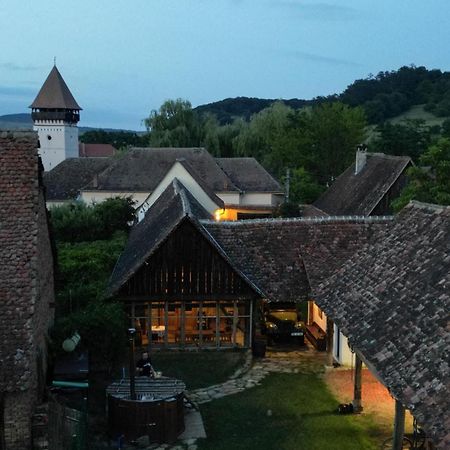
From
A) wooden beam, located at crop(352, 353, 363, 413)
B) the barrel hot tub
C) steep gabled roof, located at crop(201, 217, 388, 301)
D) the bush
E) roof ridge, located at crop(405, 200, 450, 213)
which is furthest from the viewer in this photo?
the bush

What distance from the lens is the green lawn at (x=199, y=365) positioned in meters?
18.3

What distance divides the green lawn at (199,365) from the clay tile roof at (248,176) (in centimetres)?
3089

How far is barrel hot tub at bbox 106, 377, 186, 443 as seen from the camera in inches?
540

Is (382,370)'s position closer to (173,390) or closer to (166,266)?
(173,390)

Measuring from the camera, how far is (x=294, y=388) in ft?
57.7

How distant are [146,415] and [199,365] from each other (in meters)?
5.79

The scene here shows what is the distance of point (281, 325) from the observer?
21.8 meters

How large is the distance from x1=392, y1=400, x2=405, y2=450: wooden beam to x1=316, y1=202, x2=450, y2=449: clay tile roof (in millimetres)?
1439

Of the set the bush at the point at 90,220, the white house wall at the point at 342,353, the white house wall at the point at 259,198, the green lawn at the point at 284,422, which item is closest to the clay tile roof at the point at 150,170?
the white house wall at the point at 259,198

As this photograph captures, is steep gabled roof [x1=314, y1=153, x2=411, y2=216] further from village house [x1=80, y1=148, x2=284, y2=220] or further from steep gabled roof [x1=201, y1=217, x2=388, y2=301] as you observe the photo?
steep gabled roof [x1=201, y1=217, x2=388, y2=301]

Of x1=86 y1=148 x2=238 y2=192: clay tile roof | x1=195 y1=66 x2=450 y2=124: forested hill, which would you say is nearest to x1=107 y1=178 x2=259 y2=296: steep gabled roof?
x1=86 y1=148 x2=238 y2=192: clay tile roof

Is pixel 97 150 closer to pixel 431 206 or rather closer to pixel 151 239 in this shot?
pixel 151 239

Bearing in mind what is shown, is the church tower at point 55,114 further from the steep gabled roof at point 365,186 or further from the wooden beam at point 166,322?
the wooden beam at point 166,322

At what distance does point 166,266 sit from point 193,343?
3.06 meters
